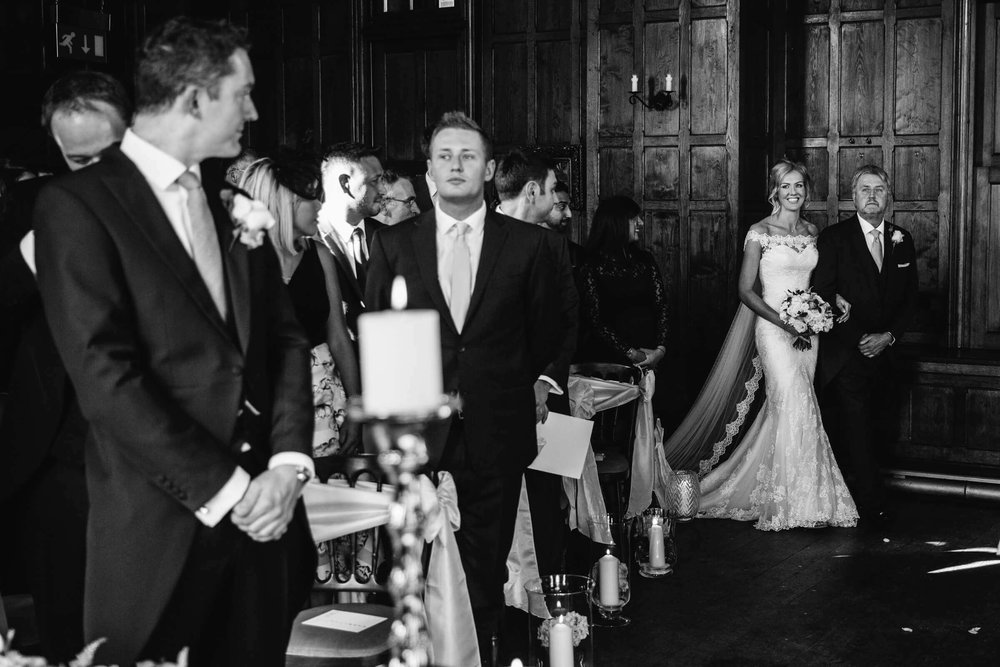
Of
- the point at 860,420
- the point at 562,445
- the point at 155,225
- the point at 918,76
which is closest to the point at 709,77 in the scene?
the point at 918,76

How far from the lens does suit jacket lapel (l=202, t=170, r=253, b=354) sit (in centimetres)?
242

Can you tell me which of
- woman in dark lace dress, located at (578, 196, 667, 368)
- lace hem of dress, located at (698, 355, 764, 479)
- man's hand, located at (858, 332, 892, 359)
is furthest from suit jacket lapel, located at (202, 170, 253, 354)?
lace hem of dress, located at (698, 355, 764, 479)

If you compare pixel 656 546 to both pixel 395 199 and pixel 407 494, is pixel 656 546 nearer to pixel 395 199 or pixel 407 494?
pixel 395 199

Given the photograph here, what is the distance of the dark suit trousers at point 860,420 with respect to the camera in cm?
659

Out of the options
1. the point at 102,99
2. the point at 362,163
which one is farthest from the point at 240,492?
the point at 362,163

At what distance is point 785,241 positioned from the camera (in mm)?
6941

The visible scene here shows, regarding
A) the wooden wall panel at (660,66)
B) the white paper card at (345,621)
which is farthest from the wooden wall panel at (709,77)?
the white paper card at (345,621)

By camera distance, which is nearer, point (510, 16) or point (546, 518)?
point (546, 518)

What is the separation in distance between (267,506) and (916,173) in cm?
721

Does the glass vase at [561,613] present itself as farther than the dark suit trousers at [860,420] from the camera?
No

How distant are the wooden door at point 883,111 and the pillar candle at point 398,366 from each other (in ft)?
25.2

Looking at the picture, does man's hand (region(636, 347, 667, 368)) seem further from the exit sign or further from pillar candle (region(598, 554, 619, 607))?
the exit sign

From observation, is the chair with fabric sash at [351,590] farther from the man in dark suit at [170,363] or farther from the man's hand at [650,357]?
the man's hand at [650,357]

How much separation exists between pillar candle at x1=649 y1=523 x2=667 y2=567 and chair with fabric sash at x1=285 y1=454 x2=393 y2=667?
8.13 ft
